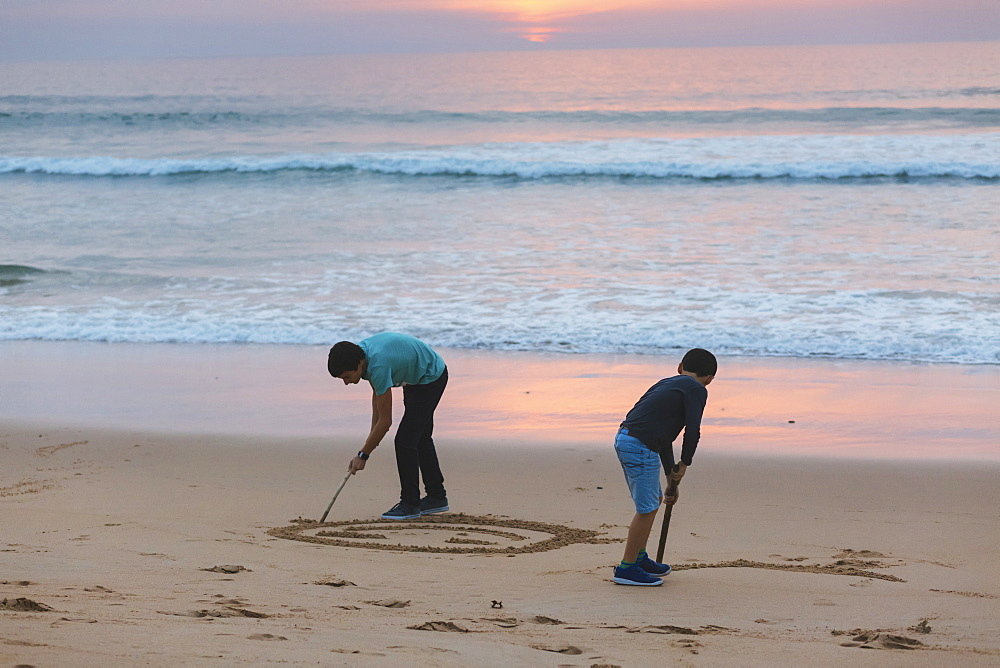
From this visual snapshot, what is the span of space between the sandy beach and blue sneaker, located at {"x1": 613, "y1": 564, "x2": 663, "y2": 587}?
46mm

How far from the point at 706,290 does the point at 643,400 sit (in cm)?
873

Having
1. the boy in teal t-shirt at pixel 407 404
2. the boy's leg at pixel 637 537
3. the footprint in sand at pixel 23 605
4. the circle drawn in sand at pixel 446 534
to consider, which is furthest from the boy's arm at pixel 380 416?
the footprint in sand at pixel 23 605

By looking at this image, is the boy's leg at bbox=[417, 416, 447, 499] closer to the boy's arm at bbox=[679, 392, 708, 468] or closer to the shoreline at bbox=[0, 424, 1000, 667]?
the shoreline at bbox=[0, 424, 1000, 667]

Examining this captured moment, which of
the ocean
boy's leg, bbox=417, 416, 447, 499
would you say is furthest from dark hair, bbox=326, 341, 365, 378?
the ocean

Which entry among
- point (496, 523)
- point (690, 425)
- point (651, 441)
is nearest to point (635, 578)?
point (651, 441)

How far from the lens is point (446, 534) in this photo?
18.6 ft

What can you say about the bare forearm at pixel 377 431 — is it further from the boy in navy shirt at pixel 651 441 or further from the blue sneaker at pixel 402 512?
the boy in navy shirt at pixel 651 441

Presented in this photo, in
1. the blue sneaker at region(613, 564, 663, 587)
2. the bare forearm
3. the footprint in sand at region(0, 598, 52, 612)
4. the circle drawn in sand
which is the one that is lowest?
the circle drawn in sand

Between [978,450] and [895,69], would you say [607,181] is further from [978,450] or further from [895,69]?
[895,69]

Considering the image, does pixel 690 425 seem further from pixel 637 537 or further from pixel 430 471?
pixel 430 471

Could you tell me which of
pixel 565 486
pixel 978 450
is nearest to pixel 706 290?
pixel 978 450

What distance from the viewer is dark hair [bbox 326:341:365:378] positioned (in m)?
5.25

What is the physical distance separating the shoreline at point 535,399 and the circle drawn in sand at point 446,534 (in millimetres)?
1656

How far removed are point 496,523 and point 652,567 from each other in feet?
4.52
